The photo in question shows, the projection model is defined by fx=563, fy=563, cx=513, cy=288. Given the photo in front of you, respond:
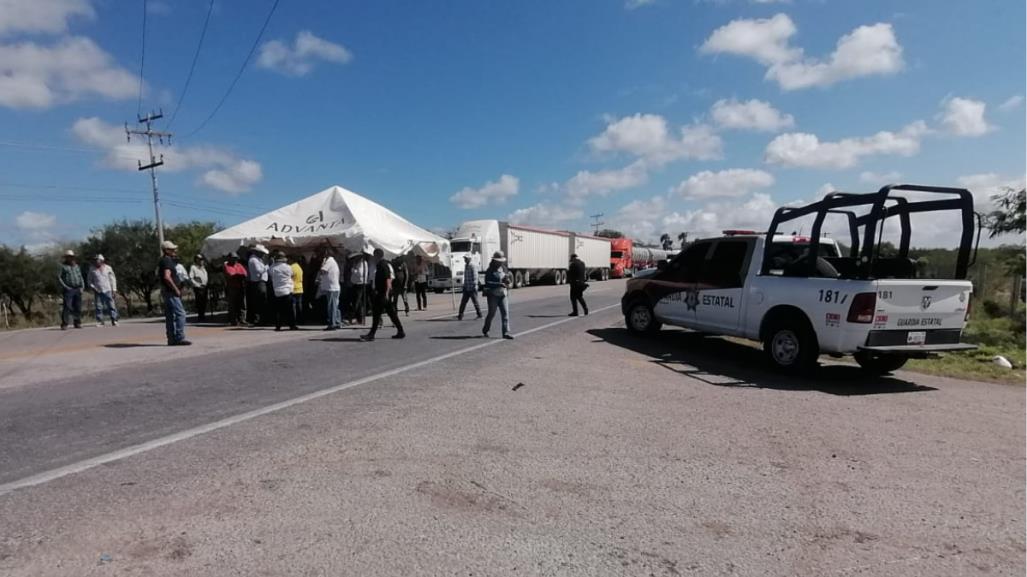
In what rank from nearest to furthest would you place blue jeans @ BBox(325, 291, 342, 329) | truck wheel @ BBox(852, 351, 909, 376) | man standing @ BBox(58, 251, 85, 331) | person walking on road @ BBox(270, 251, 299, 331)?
truck wheel @ BBox(852, 351, 909, 376) → person walking on road @ BBox(270, 251, 299, 331) → blue jeans @ BBox(325, 291, 342, 329) → man standing @ BBox(58, 251, 85, 331)

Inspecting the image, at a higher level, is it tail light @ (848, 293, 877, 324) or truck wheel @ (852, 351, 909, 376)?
tail light @ (848, 293, 877, 324)

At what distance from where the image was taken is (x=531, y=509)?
11.6ft

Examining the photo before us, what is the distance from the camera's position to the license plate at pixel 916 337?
693cm

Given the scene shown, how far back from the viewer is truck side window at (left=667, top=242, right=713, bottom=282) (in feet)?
31.9

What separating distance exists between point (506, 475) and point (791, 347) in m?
5.32

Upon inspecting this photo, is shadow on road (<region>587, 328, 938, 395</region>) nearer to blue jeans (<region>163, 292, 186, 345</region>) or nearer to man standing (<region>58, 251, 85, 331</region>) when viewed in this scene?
blue jeans (<region>163, 292, 186, 345</region>)

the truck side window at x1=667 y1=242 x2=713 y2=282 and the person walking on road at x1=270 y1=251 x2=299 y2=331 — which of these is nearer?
the truck side window at x1=667 y1=242 x2=713 y2=282

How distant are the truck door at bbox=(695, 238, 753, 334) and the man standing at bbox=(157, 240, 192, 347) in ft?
29.7

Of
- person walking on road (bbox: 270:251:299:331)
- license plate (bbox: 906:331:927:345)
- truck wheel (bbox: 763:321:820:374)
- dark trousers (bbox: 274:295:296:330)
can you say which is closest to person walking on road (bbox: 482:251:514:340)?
person walking on road (bbox: 270:251:299:331)

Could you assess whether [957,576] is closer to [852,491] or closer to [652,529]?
[852,491]

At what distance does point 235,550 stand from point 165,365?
6515 mm

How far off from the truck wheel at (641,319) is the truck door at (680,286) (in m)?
0.35

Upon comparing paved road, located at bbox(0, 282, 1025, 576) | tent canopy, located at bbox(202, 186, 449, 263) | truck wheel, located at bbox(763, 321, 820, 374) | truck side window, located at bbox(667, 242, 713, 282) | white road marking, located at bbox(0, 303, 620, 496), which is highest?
tent canopy, located at bbox(202, 186, 449, 263)

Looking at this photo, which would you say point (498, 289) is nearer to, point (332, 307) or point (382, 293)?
point (382, 293)
